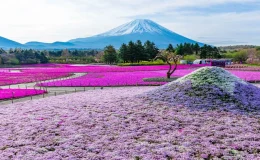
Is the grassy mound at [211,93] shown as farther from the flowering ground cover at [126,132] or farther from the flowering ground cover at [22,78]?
the flowering ground cover at [22,78]

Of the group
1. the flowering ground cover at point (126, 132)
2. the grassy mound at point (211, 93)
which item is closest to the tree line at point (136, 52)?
the grassy mound at point (211, 93)

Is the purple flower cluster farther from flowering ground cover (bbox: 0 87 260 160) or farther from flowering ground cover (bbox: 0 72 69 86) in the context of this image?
flowering ground cover (bbox: 0 87 260 160)

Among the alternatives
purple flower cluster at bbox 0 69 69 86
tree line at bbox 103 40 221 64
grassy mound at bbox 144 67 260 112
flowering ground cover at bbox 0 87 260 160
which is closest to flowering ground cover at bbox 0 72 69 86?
purple flower cluster at bbox 0 69 69 86

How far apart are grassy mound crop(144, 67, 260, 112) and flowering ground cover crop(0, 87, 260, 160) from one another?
4.15 ft

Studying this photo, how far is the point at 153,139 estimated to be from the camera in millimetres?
15992

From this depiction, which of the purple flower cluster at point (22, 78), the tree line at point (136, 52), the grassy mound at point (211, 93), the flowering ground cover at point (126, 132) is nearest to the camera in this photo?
the flowering ground cover at point (126, 132)

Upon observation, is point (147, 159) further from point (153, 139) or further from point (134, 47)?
point (134, 47)

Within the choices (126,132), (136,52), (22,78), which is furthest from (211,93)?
(136,52)

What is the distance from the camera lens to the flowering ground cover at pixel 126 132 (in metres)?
13.9

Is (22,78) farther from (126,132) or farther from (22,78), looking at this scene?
(126,132)

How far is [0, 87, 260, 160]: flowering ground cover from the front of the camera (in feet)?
45.6

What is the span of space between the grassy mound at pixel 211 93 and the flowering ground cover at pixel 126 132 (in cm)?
126

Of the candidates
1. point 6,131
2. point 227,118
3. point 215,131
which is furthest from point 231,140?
point 6,131

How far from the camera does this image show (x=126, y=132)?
1731 cm
